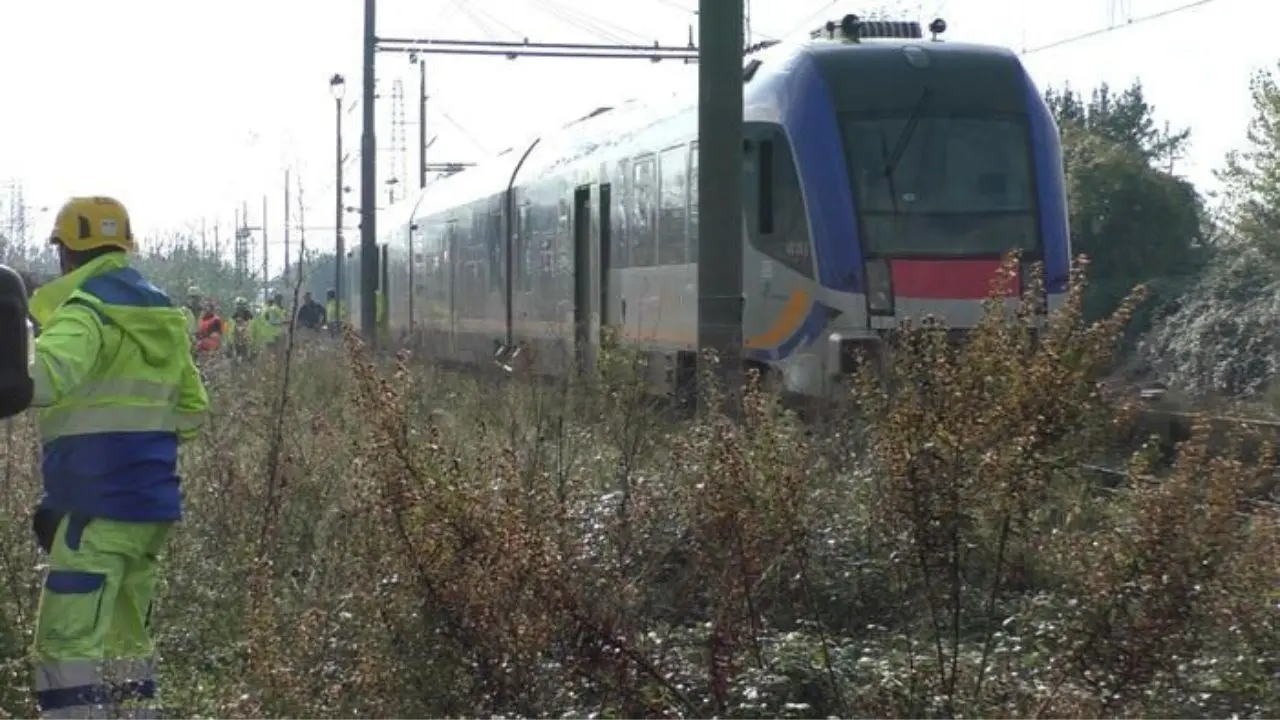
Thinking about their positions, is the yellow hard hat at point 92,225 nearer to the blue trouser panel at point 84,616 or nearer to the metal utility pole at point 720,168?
the blue trouser panel at point 84,616

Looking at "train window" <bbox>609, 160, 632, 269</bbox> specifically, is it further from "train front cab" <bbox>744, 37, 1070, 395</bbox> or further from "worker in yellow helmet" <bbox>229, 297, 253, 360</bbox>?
"worker in yellow helmet" <bbox>229, 297, 253, 360</bbox>

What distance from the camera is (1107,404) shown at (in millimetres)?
7164

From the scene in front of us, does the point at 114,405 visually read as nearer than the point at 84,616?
No

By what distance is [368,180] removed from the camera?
97.9 ft

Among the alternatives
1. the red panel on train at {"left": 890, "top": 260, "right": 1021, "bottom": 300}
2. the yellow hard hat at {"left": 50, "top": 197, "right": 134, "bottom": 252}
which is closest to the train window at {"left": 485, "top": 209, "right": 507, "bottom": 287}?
the red panel on train at {"left": 890, "top": 260, "right": 1021, "bottom": 300}

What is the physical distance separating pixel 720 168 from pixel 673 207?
553cm

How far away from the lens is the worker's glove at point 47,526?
6004mm

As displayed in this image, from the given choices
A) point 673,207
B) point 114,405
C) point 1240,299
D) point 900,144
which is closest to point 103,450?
point 114,405

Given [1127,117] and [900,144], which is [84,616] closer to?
[900,144]

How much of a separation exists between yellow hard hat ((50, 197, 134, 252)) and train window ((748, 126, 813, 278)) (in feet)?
25.6

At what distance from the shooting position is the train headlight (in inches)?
528

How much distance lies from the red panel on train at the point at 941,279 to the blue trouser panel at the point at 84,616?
26.7 feet

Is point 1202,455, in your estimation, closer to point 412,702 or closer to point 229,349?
point 412,702

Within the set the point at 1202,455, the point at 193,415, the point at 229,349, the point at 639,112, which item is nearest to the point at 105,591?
the point at 193,415
